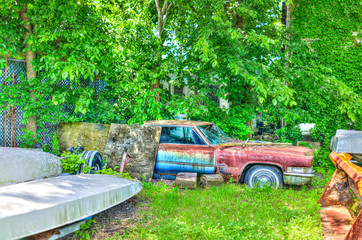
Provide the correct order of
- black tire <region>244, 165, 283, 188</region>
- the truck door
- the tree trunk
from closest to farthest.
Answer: black tire <region>244, 165, 283, 188</region> < the truck door < the tree trunk

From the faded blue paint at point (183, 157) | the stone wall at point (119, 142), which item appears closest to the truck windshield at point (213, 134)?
the faded blue paint at point (183, 157)

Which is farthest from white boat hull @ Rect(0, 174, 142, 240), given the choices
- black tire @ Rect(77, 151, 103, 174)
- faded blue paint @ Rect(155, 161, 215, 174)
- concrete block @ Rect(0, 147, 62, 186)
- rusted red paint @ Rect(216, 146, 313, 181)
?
rusted red paint @ Rect(216, 146, 313, 181)

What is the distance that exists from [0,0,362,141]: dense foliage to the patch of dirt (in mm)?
3027

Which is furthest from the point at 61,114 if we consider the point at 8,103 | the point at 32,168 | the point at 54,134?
the point at 32,168

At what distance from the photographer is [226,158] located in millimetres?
5801

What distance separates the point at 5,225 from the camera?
8.52ft

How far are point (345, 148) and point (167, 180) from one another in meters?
4.82

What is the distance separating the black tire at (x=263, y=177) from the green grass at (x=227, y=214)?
246 mm

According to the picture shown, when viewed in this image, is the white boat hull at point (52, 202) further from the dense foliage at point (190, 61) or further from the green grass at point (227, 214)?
the dense foliage at point (190, 61)

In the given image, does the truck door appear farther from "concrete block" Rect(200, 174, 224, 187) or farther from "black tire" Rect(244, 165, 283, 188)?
"black tire" Rect(244, 165, 283, 188)

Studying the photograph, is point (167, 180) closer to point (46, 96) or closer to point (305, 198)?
point (305, 198)

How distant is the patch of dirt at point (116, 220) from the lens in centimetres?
372

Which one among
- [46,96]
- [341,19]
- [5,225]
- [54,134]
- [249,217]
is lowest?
[249,217]

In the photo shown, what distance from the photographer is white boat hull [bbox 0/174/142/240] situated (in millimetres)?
2715
